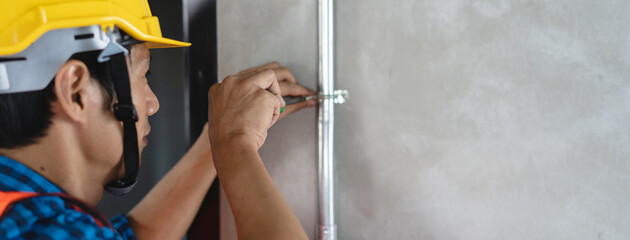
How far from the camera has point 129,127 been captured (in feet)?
2.52

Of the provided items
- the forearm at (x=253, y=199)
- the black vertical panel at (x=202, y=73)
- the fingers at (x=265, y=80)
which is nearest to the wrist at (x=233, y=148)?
the forearm at (x=253, y=199)

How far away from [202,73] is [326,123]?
17.0 inches

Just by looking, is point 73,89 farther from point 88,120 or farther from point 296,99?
point 296,99

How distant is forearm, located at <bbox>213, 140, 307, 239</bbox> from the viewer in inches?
23.8

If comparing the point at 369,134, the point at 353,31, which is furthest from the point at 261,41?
the point at 369,134

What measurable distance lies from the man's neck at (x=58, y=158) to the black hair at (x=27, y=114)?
0.01 metres

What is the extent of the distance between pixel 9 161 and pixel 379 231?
0.68 meters

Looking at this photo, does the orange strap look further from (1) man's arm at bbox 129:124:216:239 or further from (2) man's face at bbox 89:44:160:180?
(1) man's arm at bbox 129:124:216:239

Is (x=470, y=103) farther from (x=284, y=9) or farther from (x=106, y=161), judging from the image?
(x=106, y=161)

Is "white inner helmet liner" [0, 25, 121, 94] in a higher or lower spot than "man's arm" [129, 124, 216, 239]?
higher

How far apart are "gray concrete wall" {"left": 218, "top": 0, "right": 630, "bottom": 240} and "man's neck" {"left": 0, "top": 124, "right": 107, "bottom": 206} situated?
0.43 metres

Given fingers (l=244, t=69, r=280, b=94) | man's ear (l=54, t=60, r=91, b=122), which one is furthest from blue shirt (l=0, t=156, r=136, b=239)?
fingers (l=244, t=69, r=280, b=94)

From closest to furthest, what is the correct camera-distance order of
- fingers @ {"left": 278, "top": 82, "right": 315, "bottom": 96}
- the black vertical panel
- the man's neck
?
the man's neck, fingers @ {"left": 278, "top": 82, "right": 315, "bottom": 96}, the black vertical panel

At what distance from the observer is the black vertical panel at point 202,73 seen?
1.15 metres
